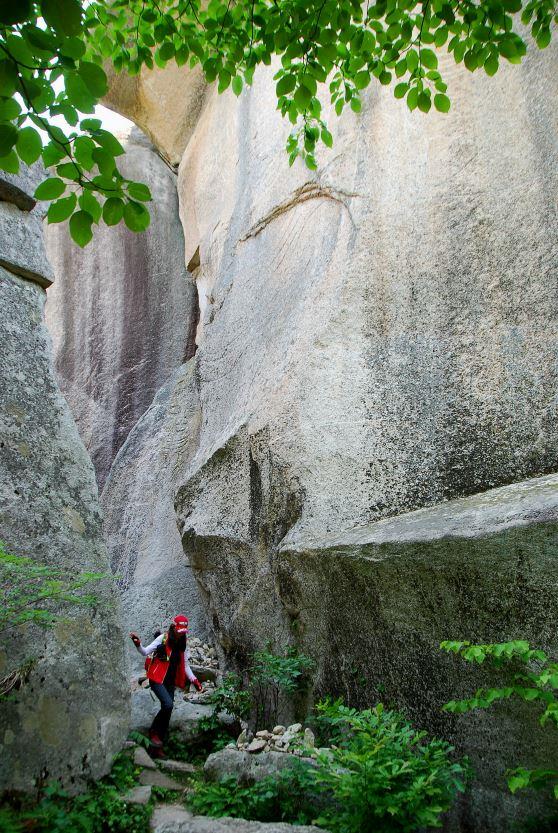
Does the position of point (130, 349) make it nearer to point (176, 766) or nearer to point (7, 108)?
point (176, 766)

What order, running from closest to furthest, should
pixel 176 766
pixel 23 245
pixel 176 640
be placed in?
pixel 176 766
pixel 176 640
pixel 23 245

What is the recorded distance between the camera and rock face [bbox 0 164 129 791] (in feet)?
13.3

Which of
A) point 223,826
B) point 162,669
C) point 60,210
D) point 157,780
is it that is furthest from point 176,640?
point 60,210

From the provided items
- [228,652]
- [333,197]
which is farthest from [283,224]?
[228,652]

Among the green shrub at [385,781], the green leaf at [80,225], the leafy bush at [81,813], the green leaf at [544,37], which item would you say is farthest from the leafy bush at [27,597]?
the green leaf at [544,37]

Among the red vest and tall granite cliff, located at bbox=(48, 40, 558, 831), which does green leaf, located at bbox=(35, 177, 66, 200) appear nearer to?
tall granite cliff, located at bbox=(48, 40, 558, 831)

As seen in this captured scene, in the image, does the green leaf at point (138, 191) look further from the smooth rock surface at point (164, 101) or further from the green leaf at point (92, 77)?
the smooth rock surface at point (164, 101)

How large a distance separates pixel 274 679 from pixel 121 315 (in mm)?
8201

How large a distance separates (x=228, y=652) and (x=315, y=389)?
2502mm

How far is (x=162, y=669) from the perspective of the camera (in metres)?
5.38

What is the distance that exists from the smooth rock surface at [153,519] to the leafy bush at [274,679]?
5.77 ft

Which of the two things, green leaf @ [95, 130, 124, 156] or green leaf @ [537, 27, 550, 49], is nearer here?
green leaf @ [95, 130, 124, 156]

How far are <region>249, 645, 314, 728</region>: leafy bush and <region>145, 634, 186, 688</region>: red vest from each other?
56cm

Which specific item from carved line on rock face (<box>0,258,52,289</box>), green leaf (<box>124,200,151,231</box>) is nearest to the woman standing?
carved line on rock face (<box>0,258,52,289</box>)
